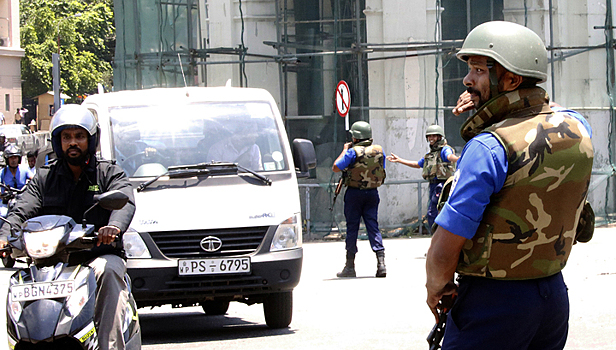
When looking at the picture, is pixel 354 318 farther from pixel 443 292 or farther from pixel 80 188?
pixel 443 292

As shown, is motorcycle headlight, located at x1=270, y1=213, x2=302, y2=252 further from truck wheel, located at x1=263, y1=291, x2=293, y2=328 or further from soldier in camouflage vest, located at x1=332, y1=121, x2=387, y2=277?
soldier in camouflage vest, located at x1=332, y1=121, x2=387, y2=277

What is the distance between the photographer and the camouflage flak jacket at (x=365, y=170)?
1041 centimetres

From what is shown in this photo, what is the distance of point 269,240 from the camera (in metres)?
6.96

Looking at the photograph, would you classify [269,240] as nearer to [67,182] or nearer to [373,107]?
[67,182]

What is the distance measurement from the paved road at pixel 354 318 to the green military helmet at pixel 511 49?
376cm

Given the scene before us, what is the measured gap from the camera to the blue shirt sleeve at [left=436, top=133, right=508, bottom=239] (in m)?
2.83

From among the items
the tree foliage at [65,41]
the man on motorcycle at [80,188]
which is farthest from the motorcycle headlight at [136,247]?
the tree foliage at [65,41]

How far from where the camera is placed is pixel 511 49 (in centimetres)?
297

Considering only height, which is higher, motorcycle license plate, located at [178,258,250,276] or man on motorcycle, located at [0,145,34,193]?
man on motorcycle, located at [0,145,34,193]

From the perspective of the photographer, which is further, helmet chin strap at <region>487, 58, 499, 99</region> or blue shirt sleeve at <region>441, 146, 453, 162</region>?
blue shirt sleeve at <region>441, 146, 453, 162</region>

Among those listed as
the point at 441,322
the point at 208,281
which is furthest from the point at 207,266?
the point at 441,322

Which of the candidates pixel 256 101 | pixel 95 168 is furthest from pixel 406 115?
pixel 95 168

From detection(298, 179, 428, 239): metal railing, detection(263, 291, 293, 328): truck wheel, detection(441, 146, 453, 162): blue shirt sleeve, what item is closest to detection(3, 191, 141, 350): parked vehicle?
detection(263, 291, 293, 328): truck wheel

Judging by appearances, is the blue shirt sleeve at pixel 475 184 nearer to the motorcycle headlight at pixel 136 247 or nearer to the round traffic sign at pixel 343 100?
the motorcycle headlight at pixel 136 247
